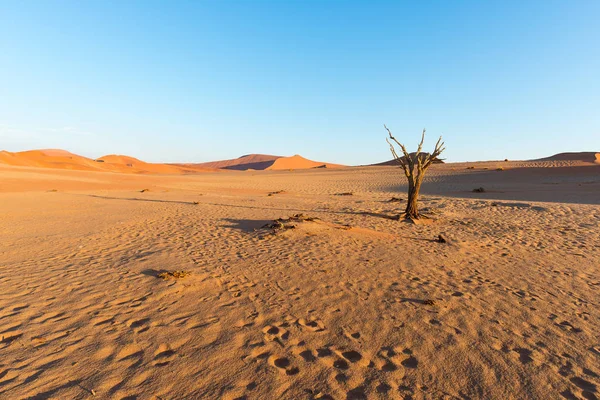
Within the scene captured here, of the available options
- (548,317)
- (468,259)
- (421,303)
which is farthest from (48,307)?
(468,259)

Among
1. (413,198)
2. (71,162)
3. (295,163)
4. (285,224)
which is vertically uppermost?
(295,163)

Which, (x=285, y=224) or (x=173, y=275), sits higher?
(x=285, y=224)

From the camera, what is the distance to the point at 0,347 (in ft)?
12.5

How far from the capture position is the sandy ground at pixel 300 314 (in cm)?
327

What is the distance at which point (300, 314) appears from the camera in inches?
186

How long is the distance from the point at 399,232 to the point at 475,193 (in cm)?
1561

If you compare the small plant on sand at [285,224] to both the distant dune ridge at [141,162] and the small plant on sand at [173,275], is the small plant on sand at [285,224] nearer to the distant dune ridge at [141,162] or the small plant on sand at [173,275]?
the small plant on sand at [173,275]

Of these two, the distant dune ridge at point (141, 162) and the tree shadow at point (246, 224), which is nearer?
the tree shadow at point (246, 224)

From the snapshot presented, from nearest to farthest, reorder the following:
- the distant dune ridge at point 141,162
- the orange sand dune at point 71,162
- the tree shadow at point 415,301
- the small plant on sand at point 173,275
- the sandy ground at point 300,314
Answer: the sandy ground at point 300,314 → the tree shadow at point 415,301 → the small plant on sand at point 173,275 → the distant dune ridge at point 141,162 → the orange sand dune at point 71,162

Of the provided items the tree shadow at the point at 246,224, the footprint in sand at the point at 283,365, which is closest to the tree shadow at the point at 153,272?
the footprint in sand at the point at 283,365

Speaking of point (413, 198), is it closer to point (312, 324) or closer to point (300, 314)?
point (300, 314)

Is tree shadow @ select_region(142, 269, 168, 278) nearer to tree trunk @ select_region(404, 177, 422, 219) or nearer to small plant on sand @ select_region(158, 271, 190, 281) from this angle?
small plant on sand @ select_region(158, 271, 190, 281)

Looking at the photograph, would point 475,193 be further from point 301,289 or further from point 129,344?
point 129,344

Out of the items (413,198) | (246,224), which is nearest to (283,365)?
(246,224)
